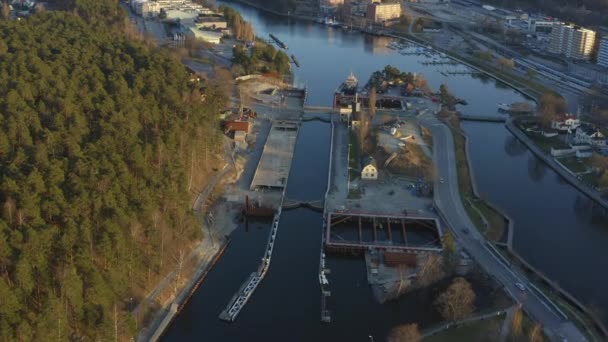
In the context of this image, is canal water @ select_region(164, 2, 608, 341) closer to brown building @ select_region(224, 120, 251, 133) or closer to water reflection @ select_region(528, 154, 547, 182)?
water reflection @ select_region(528, 154, 547, 182)

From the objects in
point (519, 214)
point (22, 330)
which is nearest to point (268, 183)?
point (519, 214)

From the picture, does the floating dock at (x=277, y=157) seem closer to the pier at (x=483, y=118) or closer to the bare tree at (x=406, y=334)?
the pier at (x=483, y=118)

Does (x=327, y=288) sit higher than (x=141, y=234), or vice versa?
(x=141, y=234)

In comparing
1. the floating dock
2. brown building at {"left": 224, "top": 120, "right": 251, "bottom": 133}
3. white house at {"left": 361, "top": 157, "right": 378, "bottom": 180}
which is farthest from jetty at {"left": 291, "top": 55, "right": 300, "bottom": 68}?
white house at {"left": 361, "top": 157, "right": 378, "bottom": 180}

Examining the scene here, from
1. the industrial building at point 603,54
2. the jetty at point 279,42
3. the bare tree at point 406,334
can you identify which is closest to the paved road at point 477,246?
→ the bare tree at point 406,334

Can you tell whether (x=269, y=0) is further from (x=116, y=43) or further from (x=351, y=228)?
(x=351, y=228)

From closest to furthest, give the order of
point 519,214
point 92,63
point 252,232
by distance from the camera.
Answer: point 252,232 < point 519,214 < point 92,63

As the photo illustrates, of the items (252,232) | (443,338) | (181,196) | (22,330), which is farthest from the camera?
(252,232)
